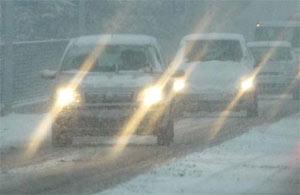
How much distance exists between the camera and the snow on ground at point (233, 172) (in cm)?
1113

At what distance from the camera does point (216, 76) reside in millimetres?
22328

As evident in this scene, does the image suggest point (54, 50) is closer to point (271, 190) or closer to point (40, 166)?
point (40, 166)

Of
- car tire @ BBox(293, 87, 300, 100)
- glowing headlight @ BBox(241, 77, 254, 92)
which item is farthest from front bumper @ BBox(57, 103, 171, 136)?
car tire @ BBox(293, 87, 300, 100)

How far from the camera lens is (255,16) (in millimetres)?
65875

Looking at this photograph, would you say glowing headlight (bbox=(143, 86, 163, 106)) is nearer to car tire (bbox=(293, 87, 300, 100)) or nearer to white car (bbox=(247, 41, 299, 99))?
car tire (bbox=(293, 87, 300, 100))

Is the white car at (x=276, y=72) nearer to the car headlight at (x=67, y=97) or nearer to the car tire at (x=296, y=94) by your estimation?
the car tire at (x=296, y=94)

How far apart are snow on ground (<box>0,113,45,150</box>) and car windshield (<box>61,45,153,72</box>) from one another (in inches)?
56.5

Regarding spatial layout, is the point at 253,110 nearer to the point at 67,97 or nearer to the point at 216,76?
the point at 216,76

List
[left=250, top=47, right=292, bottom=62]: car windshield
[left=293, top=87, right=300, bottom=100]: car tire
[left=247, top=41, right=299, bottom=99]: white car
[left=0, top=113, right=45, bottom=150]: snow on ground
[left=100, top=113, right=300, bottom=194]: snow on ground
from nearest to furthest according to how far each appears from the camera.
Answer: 1. [left=100, top=113, right=300, bottom=194]: snow on ground
2. [left=0, top=113, right=45, bottom=150]: snow on ground
3. [left=293, top=87, right=300, bottom=100]: car tire
4. [left=247, top=41, right=299, bottom=99]: white car
5. [left=250, top=47, right=292, bottom=62]: car windshield

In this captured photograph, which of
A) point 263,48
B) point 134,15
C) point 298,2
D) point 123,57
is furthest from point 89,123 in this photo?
point 298,2

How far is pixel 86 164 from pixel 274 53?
17797 mm

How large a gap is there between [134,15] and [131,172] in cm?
2942

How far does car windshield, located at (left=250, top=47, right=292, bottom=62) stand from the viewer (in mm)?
30703

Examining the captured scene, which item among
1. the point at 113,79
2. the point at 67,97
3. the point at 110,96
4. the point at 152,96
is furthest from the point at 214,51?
the point at 67,97
